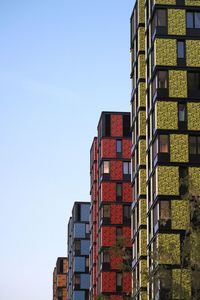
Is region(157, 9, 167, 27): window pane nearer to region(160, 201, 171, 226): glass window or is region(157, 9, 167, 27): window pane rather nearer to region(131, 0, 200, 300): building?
region(131, 0, 200, 300): building

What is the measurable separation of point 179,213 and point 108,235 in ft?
145

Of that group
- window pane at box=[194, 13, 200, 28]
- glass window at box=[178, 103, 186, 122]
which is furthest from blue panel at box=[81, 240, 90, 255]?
window pane at box=[194, 13, 200, 28]

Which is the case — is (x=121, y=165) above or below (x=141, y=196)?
above

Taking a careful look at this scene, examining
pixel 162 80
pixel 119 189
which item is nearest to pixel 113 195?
pixel 119 189

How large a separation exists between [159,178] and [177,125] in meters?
5.76

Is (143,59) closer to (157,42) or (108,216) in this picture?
(157,42)

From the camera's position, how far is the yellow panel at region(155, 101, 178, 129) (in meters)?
86.5

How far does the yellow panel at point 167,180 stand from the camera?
8419 cm

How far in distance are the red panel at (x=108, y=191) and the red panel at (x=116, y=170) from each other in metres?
1.16

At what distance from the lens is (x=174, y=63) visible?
88.3 metres

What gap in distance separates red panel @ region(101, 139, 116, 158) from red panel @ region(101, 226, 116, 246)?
10562mm

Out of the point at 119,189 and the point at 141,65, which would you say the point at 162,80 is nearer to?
the point at 141,65

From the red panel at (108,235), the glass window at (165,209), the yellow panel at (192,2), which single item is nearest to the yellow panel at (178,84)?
the yellow panel at (192,2)

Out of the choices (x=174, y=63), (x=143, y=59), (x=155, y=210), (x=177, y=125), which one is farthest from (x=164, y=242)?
(x=143, y=59)
